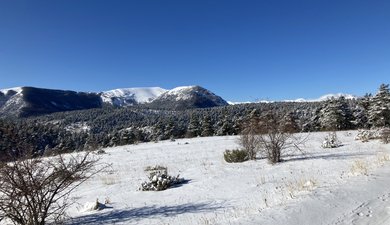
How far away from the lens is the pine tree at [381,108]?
3909cm

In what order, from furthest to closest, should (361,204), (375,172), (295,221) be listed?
(375,172) < (361,204) < (295,221)

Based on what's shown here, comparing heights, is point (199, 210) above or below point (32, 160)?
below

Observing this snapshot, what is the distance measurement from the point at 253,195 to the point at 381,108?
3702 centimetres

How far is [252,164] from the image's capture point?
1532 centimetres

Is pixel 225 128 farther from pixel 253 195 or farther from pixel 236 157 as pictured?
pixel 253 195

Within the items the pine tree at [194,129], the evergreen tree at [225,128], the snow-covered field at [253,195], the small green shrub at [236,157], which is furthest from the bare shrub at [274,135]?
the pine tree at [194,129]

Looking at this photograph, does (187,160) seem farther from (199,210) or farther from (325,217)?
(325,217)

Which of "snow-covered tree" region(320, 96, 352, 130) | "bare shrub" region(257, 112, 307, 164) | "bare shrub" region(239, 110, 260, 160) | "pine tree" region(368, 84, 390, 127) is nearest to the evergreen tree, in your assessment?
"snow-covered tree" region(320, 96, 352, 130)

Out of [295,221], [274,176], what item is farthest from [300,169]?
[295,221]

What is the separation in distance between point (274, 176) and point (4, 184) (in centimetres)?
845

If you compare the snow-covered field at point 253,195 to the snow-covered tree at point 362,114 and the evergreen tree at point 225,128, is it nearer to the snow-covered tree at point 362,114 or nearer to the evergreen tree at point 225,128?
the evergreen tree at point 225,128

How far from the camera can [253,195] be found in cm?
948

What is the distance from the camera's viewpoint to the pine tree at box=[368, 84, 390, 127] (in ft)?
128

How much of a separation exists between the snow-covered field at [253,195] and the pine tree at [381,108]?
30380 millimetres
